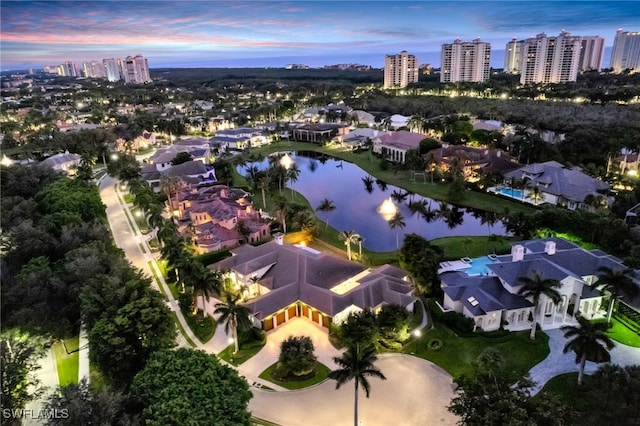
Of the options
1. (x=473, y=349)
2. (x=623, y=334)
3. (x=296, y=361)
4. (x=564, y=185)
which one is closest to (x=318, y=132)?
(x=564, y=185)

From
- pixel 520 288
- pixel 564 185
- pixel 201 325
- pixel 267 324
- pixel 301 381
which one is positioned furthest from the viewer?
pixel 564 185

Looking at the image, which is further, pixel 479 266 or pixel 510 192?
pixel 510 192

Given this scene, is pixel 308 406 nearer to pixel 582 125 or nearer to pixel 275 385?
pixel 275 385

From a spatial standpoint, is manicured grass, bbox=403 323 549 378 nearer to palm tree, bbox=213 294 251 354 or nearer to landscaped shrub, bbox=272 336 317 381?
landscaped shrub, bbox=272 336 317 381

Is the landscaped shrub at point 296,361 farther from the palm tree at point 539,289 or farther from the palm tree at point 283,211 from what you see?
the palm tree at point 283,211

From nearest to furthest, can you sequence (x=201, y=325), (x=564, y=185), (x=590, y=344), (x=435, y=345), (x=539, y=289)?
1. (x=590, y=344)
2. (x=539, y=289)
3. (x=435, y=345)
4. (x=201, y=325)
5. (x=564, y=185)

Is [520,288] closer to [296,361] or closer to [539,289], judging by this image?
[539,289]

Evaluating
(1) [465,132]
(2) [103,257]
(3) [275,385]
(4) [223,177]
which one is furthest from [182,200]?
(1) [465,132]
